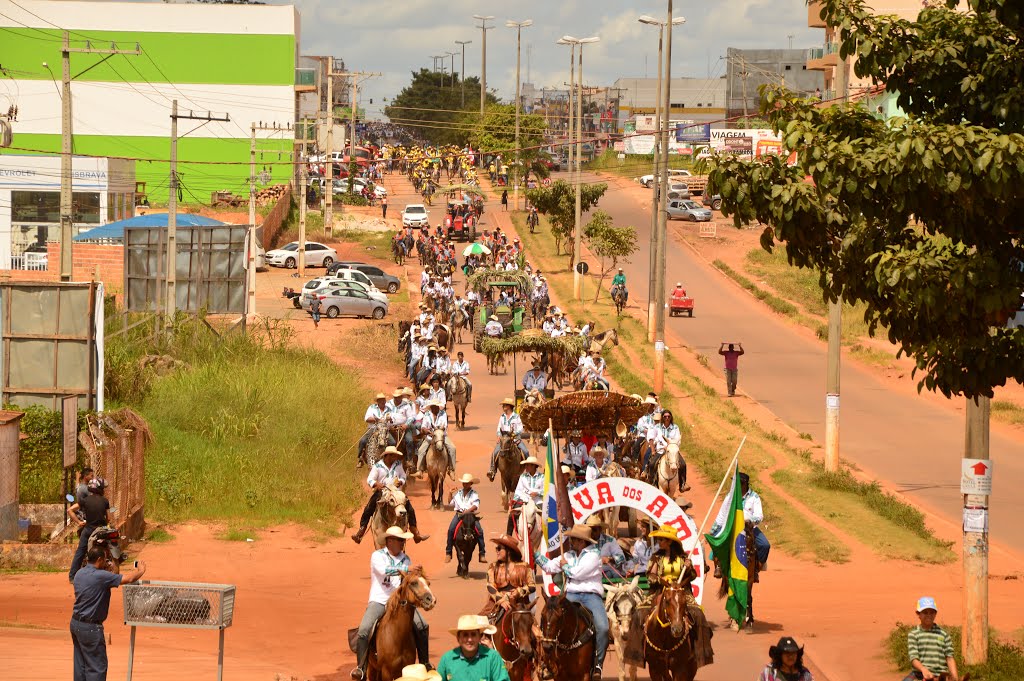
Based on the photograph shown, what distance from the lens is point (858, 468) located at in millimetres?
30828

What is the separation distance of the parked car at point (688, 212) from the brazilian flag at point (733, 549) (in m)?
63.5

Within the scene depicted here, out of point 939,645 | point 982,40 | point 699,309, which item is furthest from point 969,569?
point 699,309

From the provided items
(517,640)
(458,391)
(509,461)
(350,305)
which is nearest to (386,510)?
(517,640)

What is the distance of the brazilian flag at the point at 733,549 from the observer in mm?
16062

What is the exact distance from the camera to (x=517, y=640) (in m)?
12.8

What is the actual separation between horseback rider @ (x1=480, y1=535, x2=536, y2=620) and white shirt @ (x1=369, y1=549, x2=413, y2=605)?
1.07 meters

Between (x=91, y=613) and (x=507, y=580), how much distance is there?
422 centimetres

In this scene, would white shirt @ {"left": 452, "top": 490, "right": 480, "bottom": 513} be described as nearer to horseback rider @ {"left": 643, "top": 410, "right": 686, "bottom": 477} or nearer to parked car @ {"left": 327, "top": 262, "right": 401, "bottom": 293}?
horseback rider @ {"left": 643, "top": 410, "right": 686, "bottom": 477}

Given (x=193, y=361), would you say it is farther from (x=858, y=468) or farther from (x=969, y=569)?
(x=969, y=569)

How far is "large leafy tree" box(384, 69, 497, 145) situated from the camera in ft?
422

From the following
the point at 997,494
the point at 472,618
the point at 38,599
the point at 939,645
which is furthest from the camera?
the point at 997,494

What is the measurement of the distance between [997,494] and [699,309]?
29.4 m

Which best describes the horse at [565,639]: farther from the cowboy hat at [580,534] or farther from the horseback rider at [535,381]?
the horseback rider at [535,381]

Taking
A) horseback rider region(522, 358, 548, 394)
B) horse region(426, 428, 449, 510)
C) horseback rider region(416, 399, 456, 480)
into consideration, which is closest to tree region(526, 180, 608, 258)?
horseback rider region(522, 358, 548, 394)
